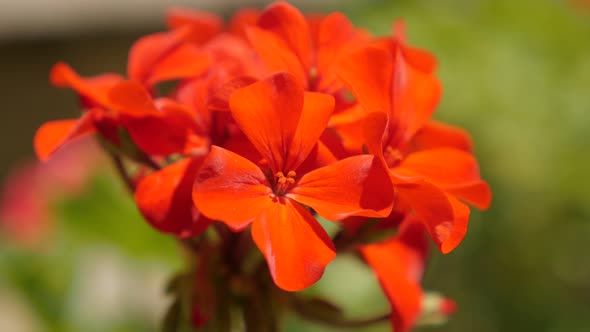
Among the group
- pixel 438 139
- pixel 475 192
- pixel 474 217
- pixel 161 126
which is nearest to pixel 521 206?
pixel 474 217

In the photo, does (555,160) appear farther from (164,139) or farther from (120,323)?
(164,139)

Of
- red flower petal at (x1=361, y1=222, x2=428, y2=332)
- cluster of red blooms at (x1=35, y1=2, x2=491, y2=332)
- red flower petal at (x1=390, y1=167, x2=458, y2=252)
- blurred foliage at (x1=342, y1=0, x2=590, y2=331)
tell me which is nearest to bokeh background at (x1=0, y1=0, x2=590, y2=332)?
blurred foliage at (x1=342, y1=0, x2=590, y2=331)

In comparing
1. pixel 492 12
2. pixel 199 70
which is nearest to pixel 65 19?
pixel 492 12

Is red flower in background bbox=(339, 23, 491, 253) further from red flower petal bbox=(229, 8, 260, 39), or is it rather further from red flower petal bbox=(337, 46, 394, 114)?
red flower petal bbox=(229, 8, 260, 39)

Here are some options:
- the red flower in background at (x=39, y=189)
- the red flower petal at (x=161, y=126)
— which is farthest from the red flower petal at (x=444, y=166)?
the red flower in background at (x=39, y=189)

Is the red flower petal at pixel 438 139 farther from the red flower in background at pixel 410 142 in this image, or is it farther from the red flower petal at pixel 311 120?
the red flower petal at pixel 311 120

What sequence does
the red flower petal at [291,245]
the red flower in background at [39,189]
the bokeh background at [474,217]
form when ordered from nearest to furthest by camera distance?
the red flower petal at [291,245] → the bokeh background at [474,217] → the red flower in background at [39,189]
